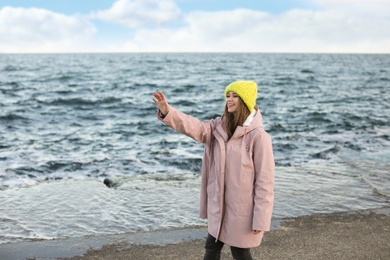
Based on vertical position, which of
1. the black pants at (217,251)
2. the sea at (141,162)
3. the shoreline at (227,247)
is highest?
the black pants at (217,251)

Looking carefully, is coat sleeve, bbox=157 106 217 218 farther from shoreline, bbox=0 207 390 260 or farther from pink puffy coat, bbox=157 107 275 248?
shoreline, bbox=0 207 390 260

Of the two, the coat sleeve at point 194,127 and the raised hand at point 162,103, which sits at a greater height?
the raised hand at point 162,103

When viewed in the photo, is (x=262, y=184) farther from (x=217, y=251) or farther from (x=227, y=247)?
(x=227, y=247)

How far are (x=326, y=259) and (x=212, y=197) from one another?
138 centimetres

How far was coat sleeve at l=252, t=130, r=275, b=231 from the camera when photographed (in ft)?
9.16

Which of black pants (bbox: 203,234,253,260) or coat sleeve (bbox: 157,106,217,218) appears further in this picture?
black pants (bbox: 203,234,253,260)

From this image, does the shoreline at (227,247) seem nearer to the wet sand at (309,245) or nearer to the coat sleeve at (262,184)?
the wet sand at (309,245)

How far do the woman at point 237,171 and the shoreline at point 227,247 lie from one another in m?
0.96

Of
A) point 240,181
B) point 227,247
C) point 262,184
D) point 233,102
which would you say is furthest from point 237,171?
point 227,247

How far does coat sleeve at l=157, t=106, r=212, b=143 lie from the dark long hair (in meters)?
0.15

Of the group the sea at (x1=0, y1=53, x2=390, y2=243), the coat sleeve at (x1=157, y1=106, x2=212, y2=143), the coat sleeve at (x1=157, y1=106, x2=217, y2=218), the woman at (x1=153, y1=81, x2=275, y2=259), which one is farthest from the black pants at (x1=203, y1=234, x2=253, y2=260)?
the sea at (x1=0, y1=53, x2=390, y2=243)

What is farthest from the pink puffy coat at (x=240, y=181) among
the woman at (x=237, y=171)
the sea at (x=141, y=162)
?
the sea at (x=141, y=162)

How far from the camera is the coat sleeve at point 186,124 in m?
2.85

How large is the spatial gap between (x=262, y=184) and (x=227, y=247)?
1313 mm
